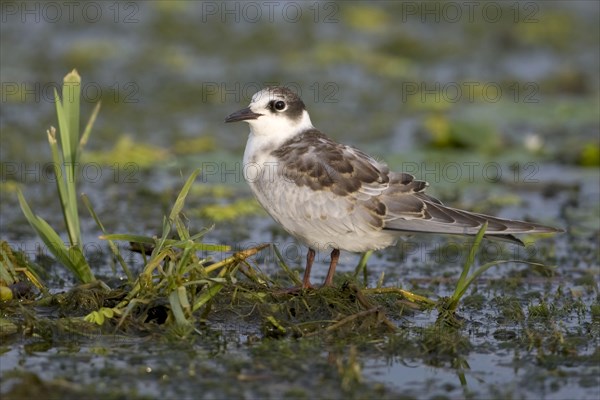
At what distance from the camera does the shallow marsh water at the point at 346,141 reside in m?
5.94

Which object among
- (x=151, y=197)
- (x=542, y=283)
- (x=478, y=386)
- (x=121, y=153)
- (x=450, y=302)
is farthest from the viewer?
(x=121, y=153)

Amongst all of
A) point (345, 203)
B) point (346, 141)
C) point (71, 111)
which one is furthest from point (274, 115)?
point (346, 141)

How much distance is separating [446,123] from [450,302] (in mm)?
5551

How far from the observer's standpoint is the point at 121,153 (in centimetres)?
1127

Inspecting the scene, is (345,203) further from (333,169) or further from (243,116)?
(243,116)

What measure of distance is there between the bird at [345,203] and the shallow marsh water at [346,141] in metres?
0.61

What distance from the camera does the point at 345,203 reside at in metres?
6.92

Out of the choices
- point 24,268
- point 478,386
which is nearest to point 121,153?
point 24,268

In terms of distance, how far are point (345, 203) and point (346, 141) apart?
17.9 ft

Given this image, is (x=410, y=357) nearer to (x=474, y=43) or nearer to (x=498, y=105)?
(x=498, y=105)

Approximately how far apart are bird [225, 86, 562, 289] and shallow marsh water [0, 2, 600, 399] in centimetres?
61

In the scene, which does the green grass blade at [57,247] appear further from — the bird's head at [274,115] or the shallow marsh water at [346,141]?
the bird's head at [274,115]

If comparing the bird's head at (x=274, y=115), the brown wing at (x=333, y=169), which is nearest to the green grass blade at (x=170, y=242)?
the brown wing at (x=333, y=169)

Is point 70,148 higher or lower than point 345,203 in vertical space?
higher
